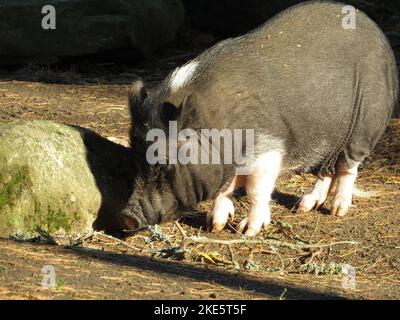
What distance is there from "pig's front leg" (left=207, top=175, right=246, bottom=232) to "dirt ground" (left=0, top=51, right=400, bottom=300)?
0.07 meters

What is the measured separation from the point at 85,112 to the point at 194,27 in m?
3.71

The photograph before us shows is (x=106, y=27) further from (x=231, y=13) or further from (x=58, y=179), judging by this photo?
(x=58, y=179)

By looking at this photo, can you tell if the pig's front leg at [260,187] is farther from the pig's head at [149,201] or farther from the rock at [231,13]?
the rock at [231,13]

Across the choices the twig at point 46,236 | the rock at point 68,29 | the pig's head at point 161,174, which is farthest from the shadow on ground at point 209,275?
the rock at point 68,29

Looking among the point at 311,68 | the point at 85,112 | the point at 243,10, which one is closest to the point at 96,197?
the point at 311,68

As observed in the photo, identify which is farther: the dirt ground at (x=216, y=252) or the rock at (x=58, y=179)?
the rock at (x=58, y=179)

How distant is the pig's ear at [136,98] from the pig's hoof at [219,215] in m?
0.81

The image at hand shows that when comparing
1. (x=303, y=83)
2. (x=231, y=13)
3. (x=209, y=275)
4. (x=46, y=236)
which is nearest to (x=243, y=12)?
(x=231, y=13)

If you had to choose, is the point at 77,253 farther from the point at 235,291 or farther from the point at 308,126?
the point at 308,126

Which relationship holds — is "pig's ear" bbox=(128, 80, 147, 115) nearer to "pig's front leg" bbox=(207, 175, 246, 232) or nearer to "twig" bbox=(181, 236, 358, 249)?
"pig's front leg" bbox=(207, 175, 246, 232)

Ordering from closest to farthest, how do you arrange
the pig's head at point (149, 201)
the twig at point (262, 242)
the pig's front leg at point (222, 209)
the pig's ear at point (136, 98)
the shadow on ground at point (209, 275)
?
the shadow on ground at point (209, 275) < the twig at point (262, 242) < the pig's head at point (149, 201) < the pig's ear at point (136, 98) < the pig's front leg at point (222, 209)

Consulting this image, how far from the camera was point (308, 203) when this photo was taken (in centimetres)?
680

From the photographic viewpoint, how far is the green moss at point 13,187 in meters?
5.79

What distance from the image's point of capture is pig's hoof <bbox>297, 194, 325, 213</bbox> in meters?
6.79
